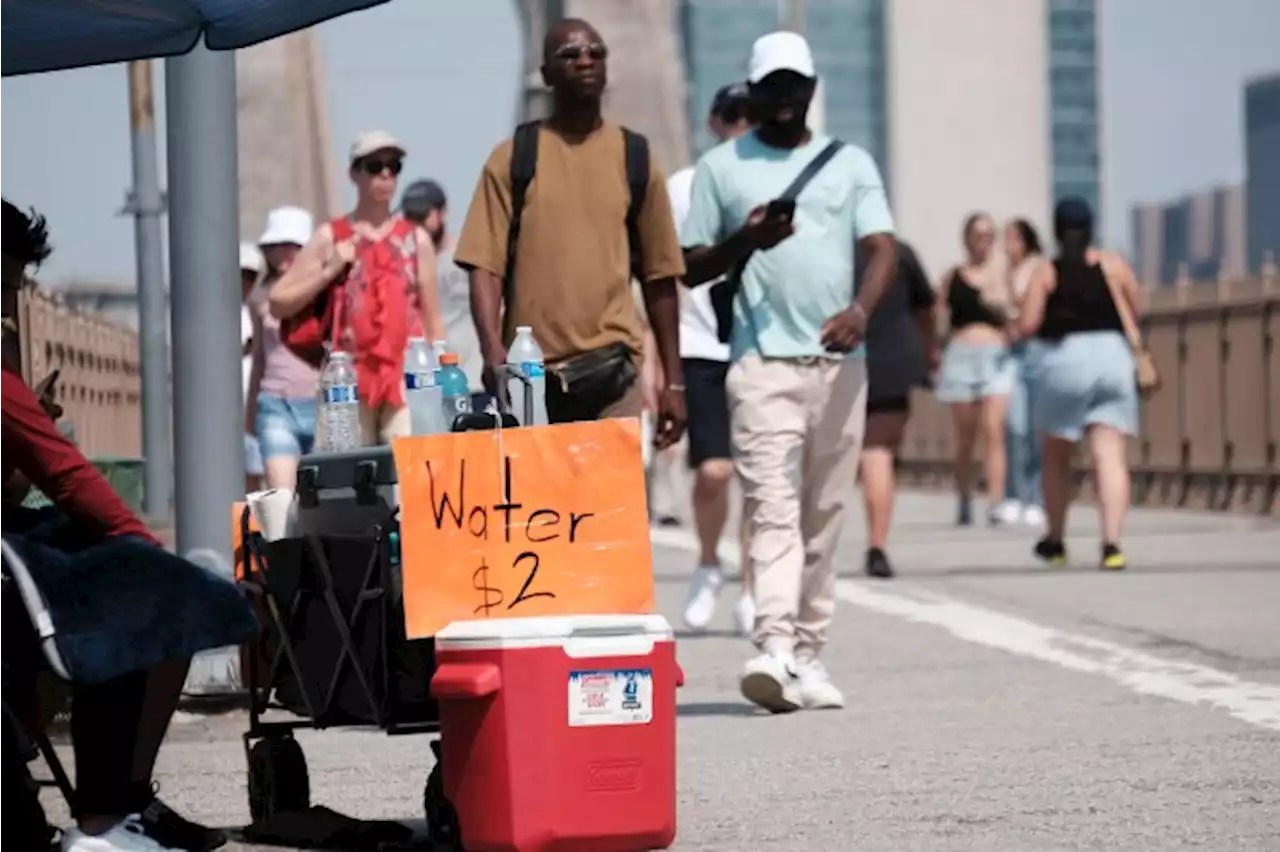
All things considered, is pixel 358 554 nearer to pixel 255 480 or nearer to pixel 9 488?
pixel 9 488

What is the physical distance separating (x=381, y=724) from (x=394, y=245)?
481 cm

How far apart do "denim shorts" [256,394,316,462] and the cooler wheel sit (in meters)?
5.19

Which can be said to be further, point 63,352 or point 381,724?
point 63,352

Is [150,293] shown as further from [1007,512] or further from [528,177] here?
[528,177]

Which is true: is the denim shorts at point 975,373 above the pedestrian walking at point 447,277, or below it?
below

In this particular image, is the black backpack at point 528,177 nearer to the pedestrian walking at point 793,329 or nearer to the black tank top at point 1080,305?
the pedestrian walking at point 793,329

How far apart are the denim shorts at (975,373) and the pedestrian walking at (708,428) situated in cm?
855

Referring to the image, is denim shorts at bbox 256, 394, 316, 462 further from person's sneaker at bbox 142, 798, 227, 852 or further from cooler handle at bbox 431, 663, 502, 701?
cooler handle at bbox 431, 663, 502, 701

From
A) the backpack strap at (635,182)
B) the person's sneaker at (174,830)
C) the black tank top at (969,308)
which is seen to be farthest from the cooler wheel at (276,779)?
the black tank top at (969,308)

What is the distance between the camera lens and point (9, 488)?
22.1 ft

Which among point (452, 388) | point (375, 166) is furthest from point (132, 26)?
point (375, 166)

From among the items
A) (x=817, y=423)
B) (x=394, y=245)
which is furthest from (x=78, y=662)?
(x=394, y=245)

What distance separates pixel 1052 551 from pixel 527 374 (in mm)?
8919

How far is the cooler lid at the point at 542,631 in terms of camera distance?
652 centimetres
